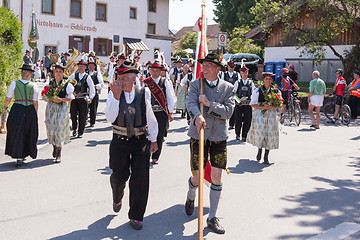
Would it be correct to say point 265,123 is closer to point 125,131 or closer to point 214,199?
point 214,199

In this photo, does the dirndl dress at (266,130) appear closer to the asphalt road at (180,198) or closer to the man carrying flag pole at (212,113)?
the asphalt road at (180,198)

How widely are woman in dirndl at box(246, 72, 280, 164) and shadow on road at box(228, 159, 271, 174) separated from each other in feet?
0.68

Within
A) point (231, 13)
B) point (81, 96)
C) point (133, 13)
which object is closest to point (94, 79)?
point (81, 96)

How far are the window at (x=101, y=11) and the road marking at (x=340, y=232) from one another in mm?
39976

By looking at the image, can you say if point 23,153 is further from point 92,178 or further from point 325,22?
point 325,22

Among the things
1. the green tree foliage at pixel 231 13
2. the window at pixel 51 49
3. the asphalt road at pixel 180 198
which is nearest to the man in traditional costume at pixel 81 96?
the asphalt road at pixel 180 198

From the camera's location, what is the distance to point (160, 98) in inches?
336

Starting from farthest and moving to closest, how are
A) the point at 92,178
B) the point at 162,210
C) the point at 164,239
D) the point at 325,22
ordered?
the point at 325,22 → the point at 92,178 → the point at 162,210 → the point at 164,239

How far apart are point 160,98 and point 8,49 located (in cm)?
458

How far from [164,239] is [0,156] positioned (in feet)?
18.3

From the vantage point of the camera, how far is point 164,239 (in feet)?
15.9

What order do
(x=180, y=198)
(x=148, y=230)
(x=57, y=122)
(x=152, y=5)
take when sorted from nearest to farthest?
(x=148, y=230) < (x=180, y=198) < (x=57, y=122) < (x=152, y=5)

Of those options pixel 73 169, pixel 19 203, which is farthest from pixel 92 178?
pixel 19 203

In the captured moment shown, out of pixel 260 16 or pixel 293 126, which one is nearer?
pixel 293 126
